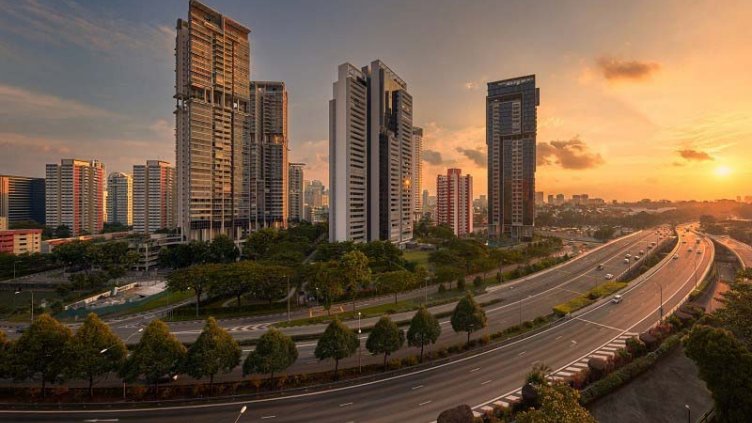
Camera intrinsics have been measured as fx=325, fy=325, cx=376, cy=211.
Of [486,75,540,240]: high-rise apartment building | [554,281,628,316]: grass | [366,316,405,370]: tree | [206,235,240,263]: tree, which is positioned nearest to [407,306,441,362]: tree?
[366,316,405,370]: tree

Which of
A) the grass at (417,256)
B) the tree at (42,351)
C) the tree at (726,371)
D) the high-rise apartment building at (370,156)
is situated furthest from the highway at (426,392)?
the high-rise apartment building at (370,156)

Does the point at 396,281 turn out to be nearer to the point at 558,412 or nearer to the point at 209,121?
the point at 558,412

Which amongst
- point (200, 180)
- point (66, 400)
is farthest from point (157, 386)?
point (200, 180)

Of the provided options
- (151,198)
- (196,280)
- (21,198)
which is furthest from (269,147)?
(21,198)

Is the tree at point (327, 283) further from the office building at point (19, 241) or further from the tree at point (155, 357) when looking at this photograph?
the office building at point (19, 241)

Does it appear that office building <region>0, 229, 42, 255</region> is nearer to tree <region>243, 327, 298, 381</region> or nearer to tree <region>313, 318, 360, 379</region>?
tree <region>243, 327, 298, 381</region>

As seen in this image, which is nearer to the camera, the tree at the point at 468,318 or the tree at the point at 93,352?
the tree at the point at 93,352

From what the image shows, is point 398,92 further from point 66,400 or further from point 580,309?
point 66,400
